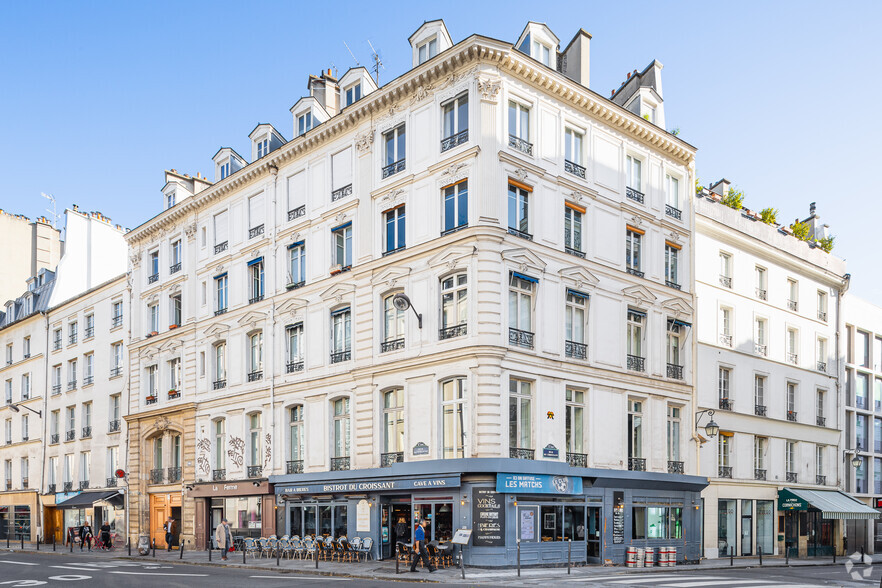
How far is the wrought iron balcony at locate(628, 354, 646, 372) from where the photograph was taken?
28.7 metres

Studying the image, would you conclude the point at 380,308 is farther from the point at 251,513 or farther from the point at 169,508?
the point at 169,508

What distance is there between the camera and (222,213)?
3591 cm

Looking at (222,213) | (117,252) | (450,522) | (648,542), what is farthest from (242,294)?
(117,252)

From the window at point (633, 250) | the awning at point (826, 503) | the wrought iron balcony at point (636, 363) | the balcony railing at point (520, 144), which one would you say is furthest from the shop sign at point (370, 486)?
the awning at point (826, 503)

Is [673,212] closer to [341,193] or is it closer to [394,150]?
[394,150]

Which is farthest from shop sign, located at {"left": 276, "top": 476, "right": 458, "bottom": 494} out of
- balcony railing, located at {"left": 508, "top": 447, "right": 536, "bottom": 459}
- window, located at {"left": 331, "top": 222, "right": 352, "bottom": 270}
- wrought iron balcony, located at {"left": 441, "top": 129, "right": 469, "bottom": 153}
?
wrought iron balcony, located at {"left": 441, "top": 129, "right": 469, "bottom": 153}

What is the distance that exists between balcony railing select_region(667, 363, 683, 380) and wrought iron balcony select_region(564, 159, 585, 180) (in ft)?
25.4

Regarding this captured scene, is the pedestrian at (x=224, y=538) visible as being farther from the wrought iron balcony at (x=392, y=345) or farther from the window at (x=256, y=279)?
the wrought iron balcony at (x=392, y=345)

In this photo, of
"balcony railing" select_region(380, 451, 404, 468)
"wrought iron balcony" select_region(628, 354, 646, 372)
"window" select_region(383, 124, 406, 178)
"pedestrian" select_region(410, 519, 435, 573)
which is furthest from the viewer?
"wrought iron balcony" select_region(628, 354, 646, 372)

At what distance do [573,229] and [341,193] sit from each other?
8177mm

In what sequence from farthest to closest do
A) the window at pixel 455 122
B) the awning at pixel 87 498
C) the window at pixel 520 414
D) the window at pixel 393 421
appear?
the awning at pixel 87 498 → the window at pixel 393 421 → the window at pixel 455 122 → the window at pixel 520 414

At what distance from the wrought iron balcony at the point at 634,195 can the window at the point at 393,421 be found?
35.0 feet

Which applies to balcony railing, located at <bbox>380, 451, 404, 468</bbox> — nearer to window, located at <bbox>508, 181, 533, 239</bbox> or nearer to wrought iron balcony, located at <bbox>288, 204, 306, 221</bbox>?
window, located at <bbox>508, 181, 533, 239</bbox>

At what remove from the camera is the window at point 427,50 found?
2694 cm
